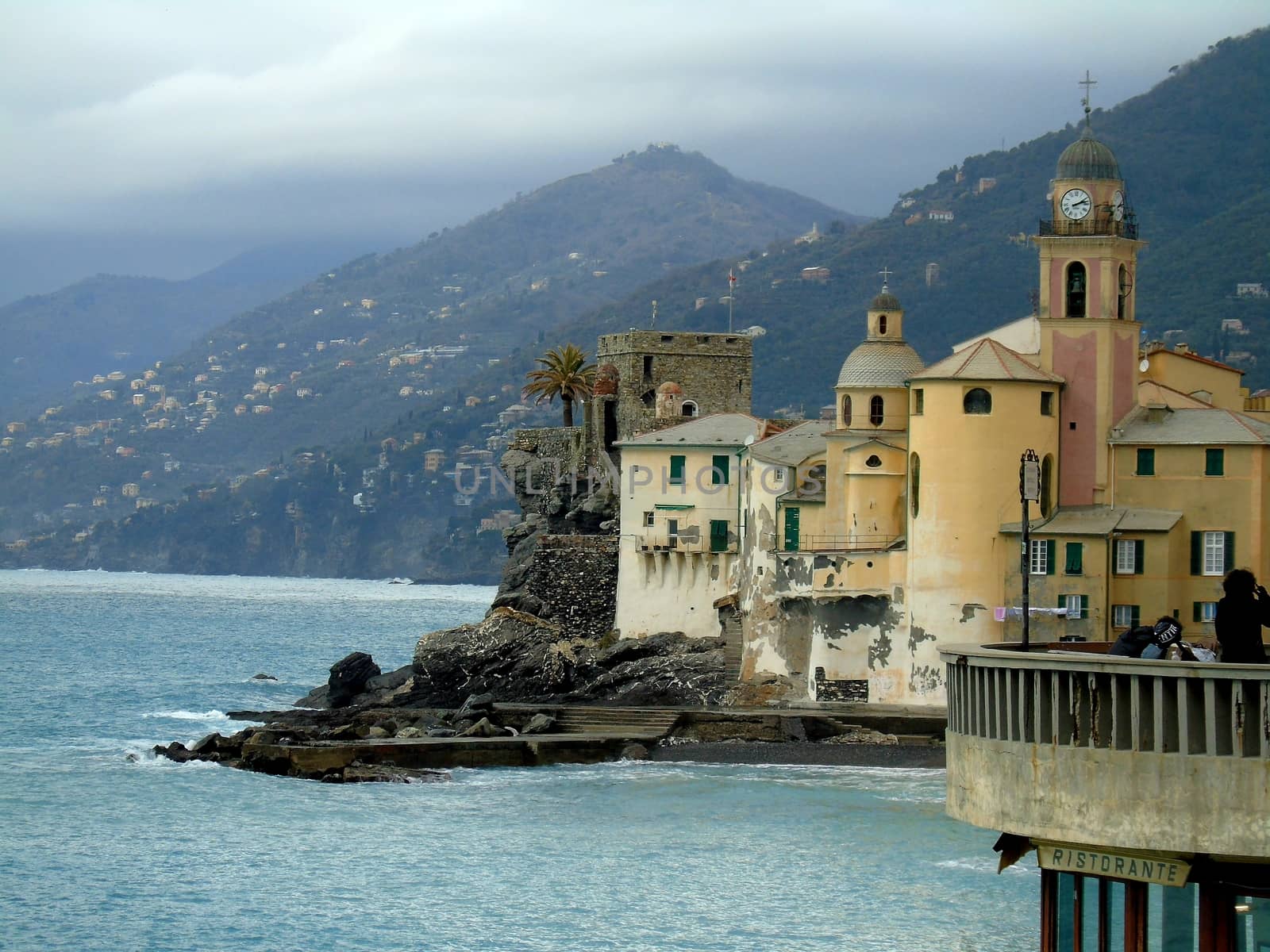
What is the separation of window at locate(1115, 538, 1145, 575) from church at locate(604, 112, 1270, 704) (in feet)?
0.12

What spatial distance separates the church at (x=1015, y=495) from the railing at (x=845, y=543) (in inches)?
2.5

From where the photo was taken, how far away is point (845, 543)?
2259 inches

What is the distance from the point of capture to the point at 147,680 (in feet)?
296

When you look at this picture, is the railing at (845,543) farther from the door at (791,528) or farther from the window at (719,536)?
the window at (719,536)

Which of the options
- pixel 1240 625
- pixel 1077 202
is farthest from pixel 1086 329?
pixel 1240 625

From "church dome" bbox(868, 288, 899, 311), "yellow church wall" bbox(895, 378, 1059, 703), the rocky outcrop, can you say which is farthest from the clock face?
the rocky outcrop

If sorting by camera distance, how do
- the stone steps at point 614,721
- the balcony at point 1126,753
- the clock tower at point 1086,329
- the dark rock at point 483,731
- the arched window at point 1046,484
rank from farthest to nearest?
the stone steps at point 614,721 < the dark rock at point 483,731 < the clock tower at point 1086,329 < the arched window at point 1046,484 < the balcony at point 1126,753

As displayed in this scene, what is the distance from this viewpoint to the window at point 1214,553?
52312mm

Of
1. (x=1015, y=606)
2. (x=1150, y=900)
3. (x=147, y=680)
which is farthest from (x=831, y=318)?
(x=1150, y=900)

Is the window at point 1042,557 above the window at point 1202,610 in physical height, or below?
above

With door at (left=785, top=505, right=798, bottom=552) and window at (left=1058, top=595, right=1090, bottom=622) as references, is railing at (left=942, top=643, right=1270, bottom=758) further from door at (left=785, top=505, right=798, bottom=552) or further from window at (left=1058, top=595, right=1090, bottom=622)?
door at (left=785, top=505, right=798, bottom=552)

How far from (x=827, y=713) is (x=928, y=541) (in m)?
4.95

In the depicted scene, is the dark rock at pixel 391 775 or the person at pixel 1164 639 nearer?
the person at pixel 1164 639

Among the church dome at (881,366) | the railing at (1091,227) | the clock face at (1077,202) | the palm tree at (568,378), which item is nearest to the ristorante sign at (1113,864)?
the railing at (1091,227)
